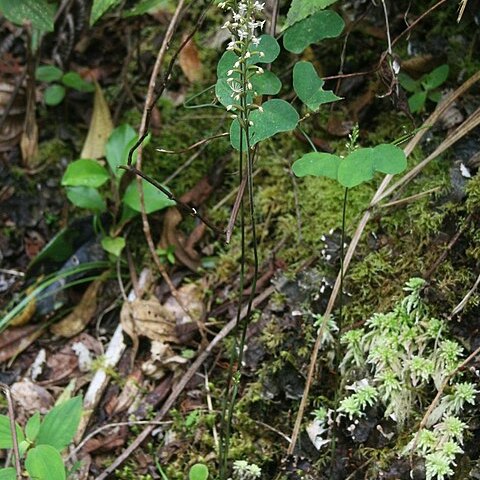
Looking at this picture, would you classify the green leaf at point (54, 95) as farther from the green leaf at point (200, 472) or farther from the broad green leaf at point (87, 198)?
the green leaf at point (200, 472)

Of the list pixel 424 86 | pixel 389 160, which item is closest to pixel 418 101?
pixel 424 86

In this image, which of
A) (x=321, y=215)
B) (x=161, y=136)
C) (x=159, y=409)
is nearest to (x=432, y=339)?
(x=321, y=215)

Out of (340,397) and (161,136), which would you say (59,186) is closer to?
(161,136)

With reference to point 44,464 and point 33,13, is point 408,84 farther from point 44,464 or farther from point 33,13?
point 44,464

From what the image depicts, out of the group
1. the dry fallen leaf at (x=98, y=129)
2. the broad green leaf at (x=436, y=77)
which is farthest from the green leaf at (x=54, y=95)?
the broad green leaf at (x=436, y=77)

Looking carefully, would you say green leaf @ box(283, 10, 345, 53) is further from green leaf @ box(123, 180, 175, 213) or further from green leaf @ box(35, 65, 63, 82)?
green leaf @ box(35, 65, 63, 82)

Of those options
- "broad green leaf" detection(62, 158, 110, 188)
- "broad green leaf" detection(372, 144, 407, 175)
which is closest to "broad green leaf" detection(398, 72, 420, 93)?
"broad green leaf" detection(372, 144, 407, 175)

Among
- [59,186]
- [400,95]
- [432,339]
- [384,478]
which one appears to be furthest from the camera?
[59,186]
